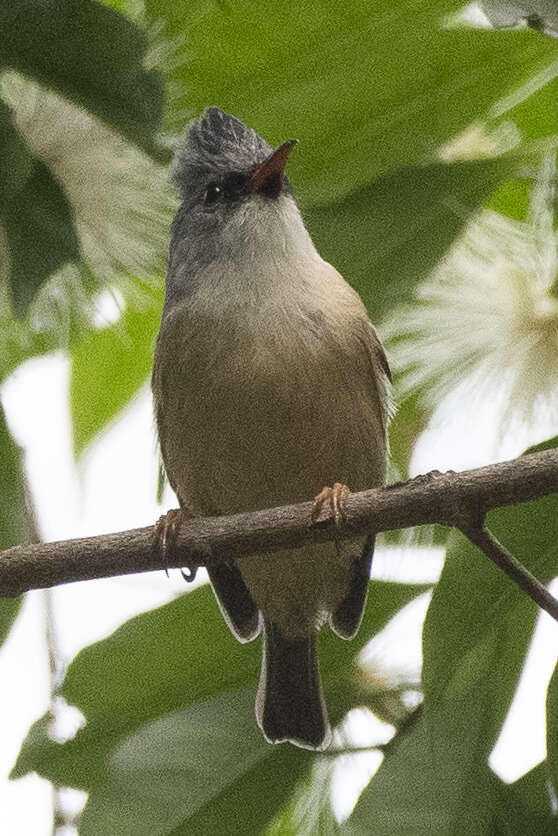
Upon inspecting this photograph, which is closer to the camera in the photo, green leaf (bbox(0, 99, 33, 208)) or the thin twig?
the thin twig

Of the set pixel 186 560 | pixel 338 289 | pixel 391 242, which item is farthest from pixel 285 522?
pixel 338 289

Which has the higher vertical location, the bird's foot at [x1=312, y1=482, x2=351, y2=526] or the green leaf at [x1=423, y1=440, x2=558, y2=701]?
the bird's foot at [x1=312, y1=482, x2=351, y2=526]

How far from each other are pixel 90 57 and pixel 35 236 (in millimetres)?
Result: 402

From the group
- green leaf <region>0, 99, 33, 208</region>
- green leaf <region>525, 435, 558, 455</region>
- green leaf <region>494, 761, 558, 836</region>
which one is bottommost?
green leaf <region>494, 761, 558, 836</region>

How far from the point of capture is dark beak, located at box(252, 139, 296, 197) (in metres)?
2.89

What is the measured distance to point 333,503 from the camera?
→ 8.09ft

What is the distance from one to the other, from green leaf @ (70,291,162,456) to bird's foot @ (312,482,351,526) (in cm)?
106

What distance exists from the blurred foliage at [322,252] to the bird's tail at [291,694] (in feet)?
0.13

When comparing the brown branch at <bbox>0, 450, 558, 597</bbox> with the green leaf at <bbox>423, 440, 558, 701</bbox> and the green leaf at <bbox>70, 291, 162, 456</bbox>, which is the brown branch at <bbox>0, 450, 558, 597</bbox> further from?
the green leaf at <bbox>70, 291, 162, 456</bbox>

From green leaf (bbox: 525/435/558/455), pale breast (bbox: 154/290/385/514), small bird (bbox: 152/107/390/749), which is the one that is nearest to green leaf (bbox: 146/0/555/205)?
small bird (bbox: 152/107/390/749)

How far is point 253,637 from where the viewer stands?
2.99 meters

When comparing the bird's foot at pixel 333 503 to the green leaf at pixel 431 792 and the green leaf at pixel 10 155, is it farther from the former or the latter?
the green leaf at pixel 10 155

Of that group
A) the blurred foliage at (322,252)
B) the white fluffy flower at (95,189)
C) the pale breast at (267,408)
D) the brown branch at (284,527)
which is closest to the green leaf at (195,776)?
the blurred foliage at (322,252)

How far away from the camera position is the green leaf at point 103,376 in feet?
11.6
